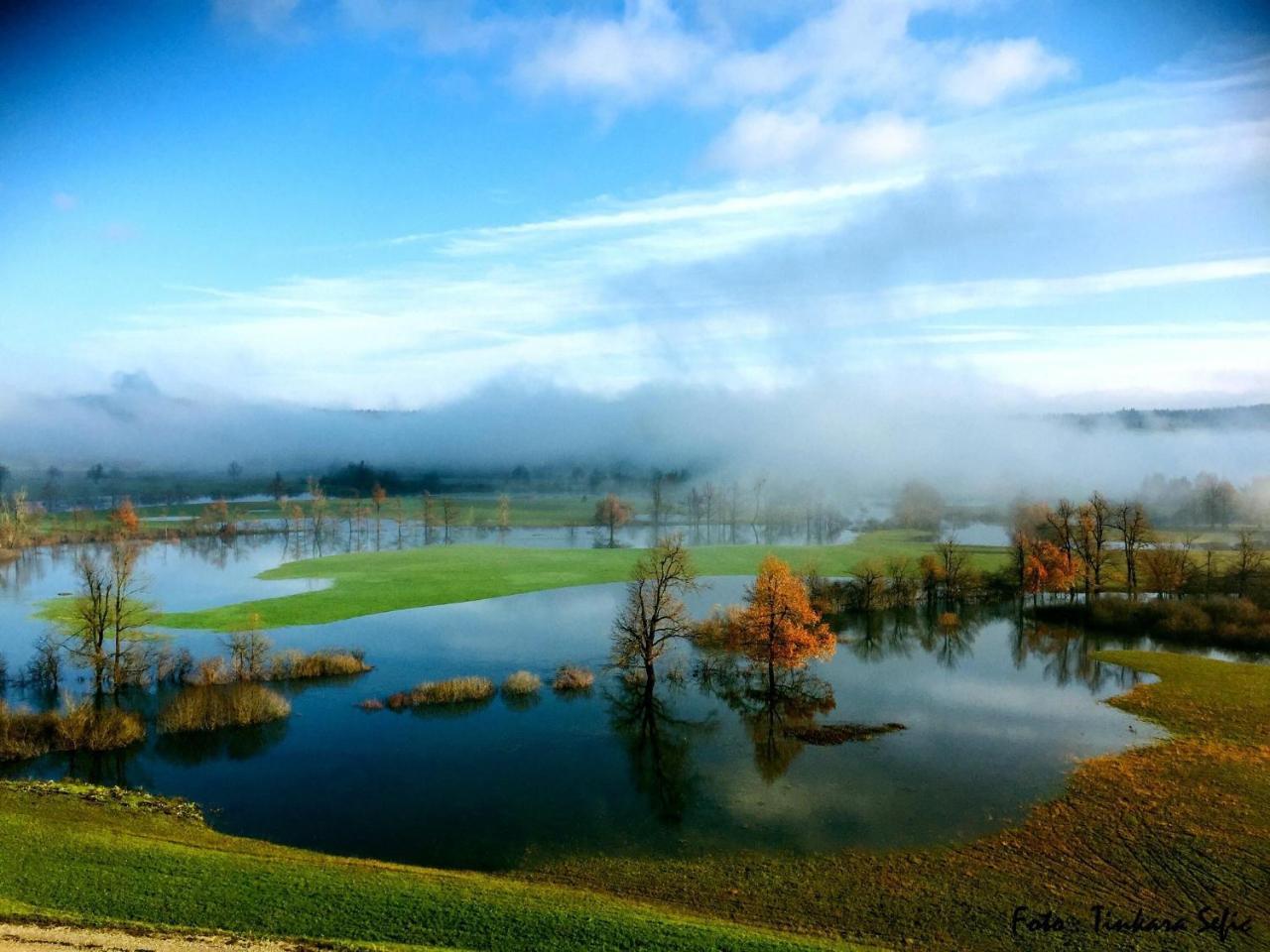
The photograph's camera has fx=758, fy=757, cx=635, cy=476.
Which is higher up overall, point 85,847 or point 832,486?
point 832,486

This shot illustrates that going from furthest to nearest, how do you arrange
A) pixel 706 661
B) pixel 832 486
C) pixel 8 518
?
pixel 832 486 → pixel 8 518 → pixel 706 661

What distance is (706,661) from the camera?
46406mm

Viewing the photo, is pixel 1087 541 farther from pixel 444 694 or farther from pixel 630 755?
pixel 444 694

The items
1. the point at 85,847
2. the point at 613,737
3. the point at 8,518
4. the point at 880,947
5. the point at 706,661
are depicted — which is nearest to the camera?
the point at 880,947

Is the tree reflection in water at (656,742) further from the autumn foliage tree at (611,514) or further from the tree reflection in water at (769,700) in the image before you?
the autumn foliage tree at (611,514)

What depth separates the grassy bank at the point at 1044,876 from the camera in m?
19.2

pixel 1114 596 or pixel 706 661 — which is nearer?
pixel 706 661

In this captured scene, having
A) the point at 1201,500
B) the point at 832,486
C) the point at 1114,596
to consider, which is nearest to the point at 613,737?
the point at 1114,596

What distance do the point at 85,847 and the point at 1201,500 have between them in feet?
405

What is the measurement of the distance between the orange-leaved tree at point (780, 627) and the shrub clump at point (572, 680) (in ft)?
28.3

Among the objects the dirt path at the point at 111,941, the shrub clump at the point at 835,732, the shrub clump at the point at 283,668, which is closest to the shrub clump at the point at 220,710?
the shrub clump at the point at 283,668

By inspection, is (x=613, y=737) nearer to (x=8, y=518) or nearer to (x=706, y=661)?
(x=706, y=661)

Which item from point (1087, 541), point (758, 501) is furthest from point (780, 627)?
point (758, 501)

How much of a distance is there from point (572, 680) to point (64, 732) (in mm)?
22791
